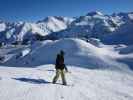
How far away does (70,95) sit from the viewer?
586 inches

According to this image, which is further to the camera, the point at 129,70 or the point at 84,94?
the point at 129,70

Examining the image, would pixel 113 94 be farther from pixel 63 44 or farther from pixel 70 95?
pixel 63 44

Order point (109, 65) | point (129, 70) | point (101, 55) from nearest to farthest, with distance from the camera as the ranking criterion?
point (129, 70) → point (109, 65) → point (101, 55)

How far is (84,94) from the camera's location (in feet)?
50.6

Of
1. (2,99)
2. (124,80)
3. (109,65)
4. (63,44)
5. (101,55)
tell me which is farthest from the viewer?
(63,44)

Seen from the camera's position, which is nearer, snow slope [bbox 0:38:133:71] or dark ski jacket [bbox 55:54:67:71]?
dark ski jacket [bbox 55:54:67:71]

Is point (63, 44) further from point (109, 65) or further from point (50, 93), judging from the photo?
point (50, 93)

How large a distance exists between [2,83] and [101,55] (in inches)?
884

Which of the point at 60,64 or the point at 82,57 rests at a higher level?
the point at 60,64

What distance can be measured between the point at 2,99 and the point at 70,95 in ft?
13.0

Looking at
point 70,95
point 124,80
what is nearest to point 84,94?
point 70,95

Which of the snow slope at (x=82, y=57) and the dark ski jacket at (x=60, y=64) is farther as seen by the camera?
the snow slope at (x=82, y=57)

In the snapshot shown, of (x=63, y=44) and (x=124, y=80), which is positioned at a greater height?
(x=63, y=44)

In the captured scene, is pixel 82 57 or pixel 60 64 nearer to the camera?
pixel 60 64
